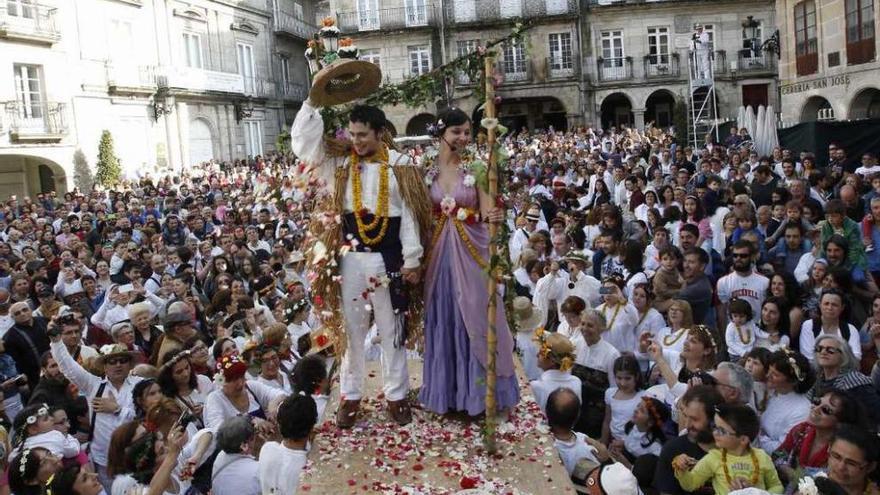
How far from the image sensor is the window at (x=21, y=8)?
2064 cm

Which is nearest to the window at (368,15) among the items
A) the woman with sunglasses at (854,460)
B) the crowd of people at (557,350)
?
the crowd of people at (557,350)

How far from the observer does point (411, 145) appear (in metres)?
5.28

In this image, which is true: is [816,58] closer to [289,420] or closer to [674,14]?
[674,14]

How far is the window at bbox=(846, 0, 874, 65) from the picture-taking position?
17438mm

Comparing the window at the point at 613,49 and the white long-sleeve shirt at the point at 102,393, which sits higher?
the window at the point at 613,49

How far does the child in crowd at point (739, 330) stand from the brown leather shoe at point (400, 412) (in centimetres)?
290

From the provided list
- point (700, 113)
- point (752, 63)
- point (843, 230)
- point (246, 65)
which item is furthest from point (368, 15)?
point (843, 230)

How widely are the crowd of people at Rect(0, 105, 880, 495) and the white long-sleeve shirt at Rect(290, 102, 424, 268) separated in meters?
0.20

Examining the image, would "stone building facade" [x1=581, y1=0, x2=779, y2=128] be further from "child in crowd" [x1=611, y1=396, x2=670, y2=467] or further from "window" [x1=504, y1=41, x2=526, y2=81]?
"child in crowd" [x1=611, y1=396, x2=670, y2=467]

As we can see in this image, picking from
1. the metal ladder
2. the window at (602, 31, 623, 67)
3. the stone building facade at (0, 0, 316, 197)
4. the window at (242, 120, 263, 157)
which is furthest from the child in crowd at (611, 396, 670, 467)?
the window at (602, 31, 623, 67)

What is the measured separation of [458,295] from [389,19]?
29681 mm

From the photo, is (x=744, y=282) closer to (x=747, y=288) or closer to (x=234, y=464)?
(x=747, y=288)

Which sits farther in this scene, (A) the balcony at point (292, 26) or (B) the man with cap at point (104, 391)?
(A) the balcony at point (292, 26)

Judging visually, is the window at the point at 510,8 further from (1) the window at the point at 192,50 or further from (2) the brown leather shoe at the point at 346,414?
(2) the brown leather shoe at the point at 346,414
